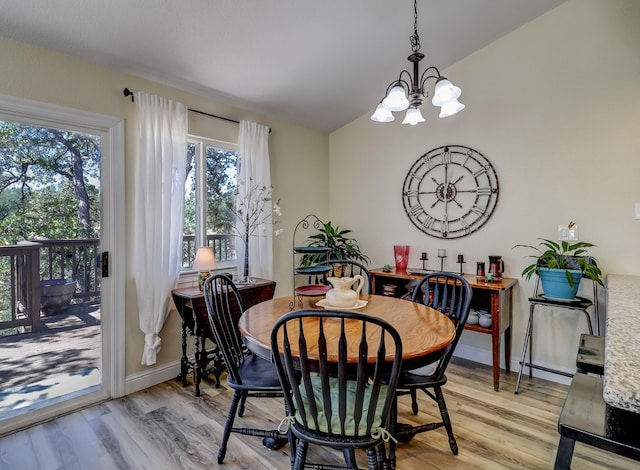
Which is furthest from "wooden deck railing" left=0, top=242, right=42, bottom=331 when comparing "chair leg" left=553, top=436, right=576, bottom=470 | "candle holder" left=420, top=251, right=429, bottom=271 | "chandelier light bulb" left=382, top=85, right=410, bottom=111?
"candle holder" left=420, top=251, right=429, bottom=271

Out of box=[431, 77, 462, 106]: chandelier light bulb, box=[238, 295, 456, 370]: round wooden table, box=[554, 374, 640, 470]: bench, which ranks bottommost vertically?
box=[554, 374, 640, 470]: bench

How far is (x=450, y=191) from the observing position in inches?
129

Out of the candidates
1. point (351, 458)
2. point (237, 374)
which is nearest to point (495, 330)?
point (351, 458)

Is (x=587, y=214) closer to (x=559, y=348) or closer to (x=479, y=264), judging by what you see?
(x=479, y=264)

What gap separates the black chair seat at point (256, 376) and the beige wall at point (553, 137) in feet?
7.09

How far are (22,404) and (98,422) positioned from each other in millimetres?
483

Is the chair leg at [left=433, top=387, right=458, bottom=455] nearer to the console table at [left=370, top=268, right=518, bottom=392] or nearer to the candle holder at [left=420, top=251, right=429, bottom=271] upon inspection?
the console table at [left=370, top=268, right=518, bottom=392]

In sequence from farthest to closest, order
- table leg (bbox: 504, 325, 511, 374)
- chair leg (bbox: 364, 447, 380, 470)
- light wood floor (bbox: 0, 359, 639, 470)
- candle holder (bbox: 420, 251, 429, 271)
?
candle holder (bbox: 420, 251, 429, 271), table leg (bbox: 504, 325, 511, 374), light wood floor (bbox: 0, 359, 639, 470), chair leg (bbox: 364, 447, 380, 470)

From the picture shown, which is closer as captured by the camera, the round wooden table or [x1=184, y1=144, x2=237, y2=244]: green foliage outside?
the round wooden table

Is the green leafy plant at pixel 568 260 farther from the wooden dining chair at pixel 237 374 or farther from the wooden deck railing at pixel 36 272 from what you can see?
the wooden deck railing at pixel 36 272

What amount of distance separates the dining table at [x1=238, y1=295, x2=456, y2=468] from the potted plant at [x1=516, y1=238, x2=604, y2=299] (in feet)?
3.89

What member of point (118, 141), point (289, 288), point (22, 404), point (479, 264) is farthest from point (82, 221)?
point (479, 264)

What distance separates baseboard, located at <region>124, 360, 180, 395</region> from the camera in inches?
99.7

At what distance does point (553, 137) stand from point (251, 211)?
2702 millimetres
